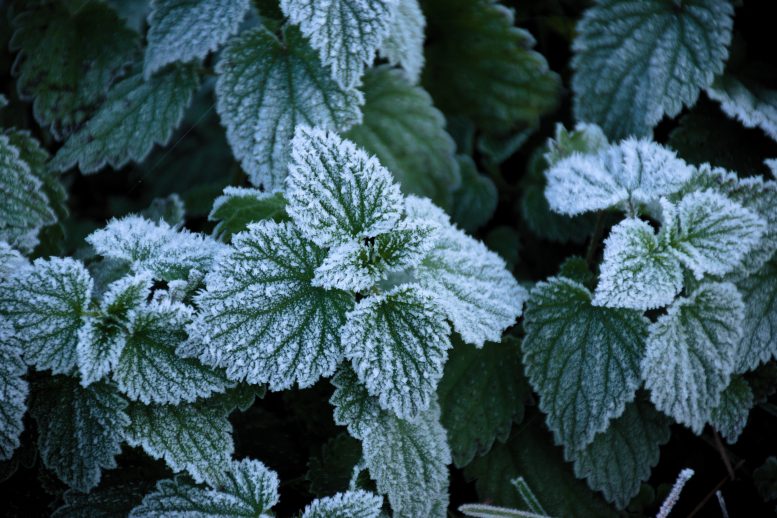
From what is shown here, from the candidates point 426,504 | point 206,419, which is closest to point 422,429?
point 426,504

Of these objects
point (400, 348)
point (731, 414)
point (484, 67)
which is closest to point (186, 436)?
point (400, 348)

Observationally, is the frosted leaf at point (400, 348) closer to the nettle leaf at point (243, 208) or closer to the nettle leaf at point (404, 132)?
the nettle leaf at point (243, 208)

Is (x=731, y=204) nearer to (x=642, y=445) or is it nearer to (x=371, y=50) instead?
(x=642, y=445)

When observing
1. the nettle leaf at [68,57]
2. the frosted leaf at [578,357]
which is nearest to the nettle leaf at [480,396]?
the frosted leaf at [578,357]

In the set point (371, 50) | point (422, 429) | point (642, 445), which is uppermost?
point (371, 50)

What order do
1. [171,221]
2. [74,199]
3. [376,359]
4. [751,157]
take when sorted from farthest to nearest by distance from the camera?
[74,199] < [751,157] < [171,221] < [376,359]

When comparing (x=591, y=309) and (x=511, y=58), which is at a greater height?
(x=511, y=58)

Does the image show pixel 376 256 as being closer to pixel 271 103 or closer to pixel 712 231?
pixel 271 103
